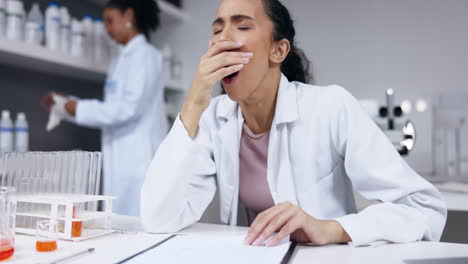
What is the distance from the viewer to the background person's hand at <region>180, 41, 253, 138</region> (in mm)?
928

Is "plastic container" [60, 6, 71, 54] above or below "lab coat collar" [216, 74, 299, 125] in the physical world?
above

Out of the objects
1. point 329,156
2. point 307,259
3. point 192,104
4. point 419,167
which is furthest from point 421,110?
point 307,259

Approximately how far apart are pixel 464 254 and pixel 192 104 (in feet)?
2.02

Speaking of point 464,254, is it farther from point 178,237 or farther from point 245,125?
point 245,125

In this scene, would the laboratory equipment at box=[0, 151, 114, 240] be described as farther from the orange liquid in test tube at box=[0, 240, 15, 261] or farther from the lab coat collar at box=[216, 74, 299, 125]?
the lab coat collar at box=[216, 74, 299, 125]

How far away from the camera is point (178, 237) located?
77 centimetres

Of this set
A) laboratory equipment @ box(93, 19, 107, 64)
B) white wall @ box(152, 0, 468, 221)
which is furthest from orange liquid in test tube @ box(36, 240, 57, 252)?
white wall @ box(152, 0, 468, 221)

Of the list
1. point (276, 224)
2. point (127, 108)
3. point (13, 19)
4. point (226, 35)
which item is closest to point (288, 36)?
point (226, 35)

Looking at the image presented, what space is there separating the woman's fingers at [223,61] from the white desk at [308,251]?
40cm

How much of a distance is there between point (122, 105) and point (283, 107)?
1.12 meters

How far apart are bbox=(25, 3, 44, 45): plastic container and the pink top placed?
1173mm

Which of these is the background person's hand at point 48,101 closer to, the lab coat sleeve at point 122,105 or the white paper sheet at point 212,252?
the lab coat sleeve at point 122,105

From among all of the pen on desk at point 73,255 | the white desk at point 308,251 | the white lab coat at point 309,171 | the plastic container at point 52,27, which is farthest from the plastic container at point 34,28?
the pen on desk at point 73,255

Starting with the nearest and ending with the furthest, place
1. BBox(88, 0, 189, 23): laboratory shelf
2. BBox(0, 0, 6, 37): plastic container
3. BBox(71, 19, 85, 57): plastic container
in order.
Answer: BBox(0, 0, 6, 37): plastic container
BBox(71, 19, 85, 57): plastic container
BBox(88, 0, 189, 23): laboratory shelf
